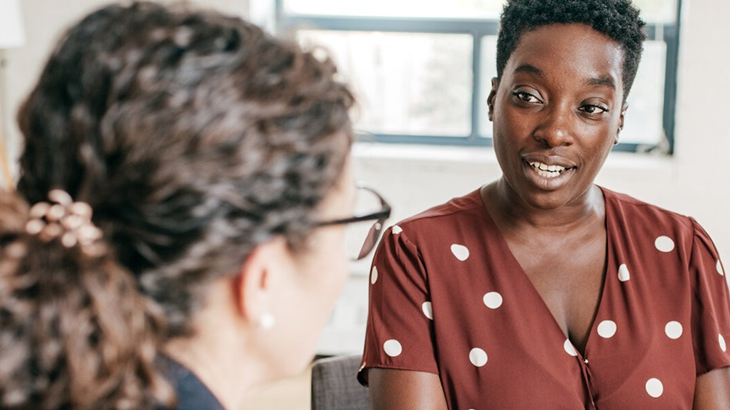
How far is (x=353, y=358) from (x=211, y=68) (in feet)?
2.95

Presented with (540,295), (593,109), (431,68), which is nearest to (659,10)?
(431,68)

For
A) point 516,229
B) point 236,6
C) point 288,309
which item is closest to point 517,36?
point 516,229

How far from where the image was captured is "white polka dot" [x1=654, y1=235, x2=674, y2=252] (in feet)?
4.90

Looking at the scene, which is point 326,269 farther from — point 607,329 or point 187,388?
point 607,329

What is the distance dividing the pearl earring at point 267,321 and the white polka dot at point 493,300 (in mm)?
706

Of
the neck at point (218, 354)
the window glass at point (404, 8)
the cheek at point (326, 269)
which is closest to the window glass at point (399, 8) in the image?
the window glass at point (404, 8)

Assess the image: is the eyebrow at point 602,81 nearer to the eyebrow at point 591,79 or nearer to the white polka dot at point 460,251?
the eyebrow at point 591,79

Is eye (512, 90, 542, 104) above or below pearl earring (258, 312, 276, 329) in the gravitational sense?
above

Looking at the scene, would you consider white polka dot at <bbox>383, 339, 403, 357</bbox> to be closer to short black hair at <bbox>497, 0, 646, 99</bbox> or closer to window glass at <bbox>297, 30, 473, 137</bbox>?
short black hair at <bbox>497, 0, 646, 99</bbox>

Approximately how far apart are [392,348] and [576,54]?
1.97 feet

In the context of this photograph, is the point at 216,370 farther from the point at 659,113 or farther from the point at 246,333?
the point at 659,113

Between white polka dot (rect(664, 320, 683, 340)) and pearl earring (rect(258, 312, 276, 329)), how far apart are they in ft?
2.86

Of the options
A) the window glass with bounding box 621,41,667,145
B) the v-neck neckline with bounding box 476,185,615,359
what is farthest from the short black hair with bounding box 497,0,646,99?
the window glass with bounding box 621,41,667,145

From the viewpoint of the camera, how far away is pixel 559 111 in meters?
1.39
